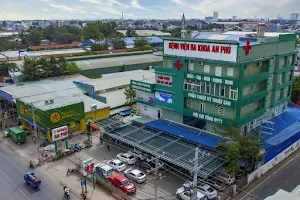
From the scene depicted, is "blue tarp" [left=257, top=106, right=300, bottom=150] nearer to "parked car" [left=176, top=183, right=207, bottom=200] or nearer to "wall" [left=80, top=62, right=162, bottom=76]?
"parked car" [left=176, top=183, right=207, bottom=200]

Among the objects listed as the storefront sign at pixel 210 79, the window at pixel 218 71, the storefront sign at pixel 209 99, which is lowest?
the storefront sign at pixel 209 99

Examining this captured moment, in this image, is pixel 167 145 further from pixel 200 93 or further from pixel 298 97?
pixel 298 97

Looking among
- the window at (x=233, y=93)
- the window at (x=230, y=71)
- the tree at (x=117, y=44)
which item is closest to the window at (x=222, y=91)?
the window at (x=233, y=93)

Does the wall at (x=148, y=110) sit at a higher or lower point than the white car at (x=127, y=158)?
higher

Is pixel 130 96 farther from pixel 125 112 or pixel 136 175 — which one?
pixel 136 175

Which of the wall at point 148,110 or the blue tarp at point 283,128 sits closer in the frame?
the blue tarp at point 283,128

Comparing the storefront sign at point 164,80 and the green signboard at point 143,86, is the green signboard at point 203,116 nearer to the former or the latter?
the storefront sign at point 164,80

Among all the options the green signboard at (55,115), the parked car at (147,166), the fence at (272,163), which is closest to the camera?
the fence at (272,163)
